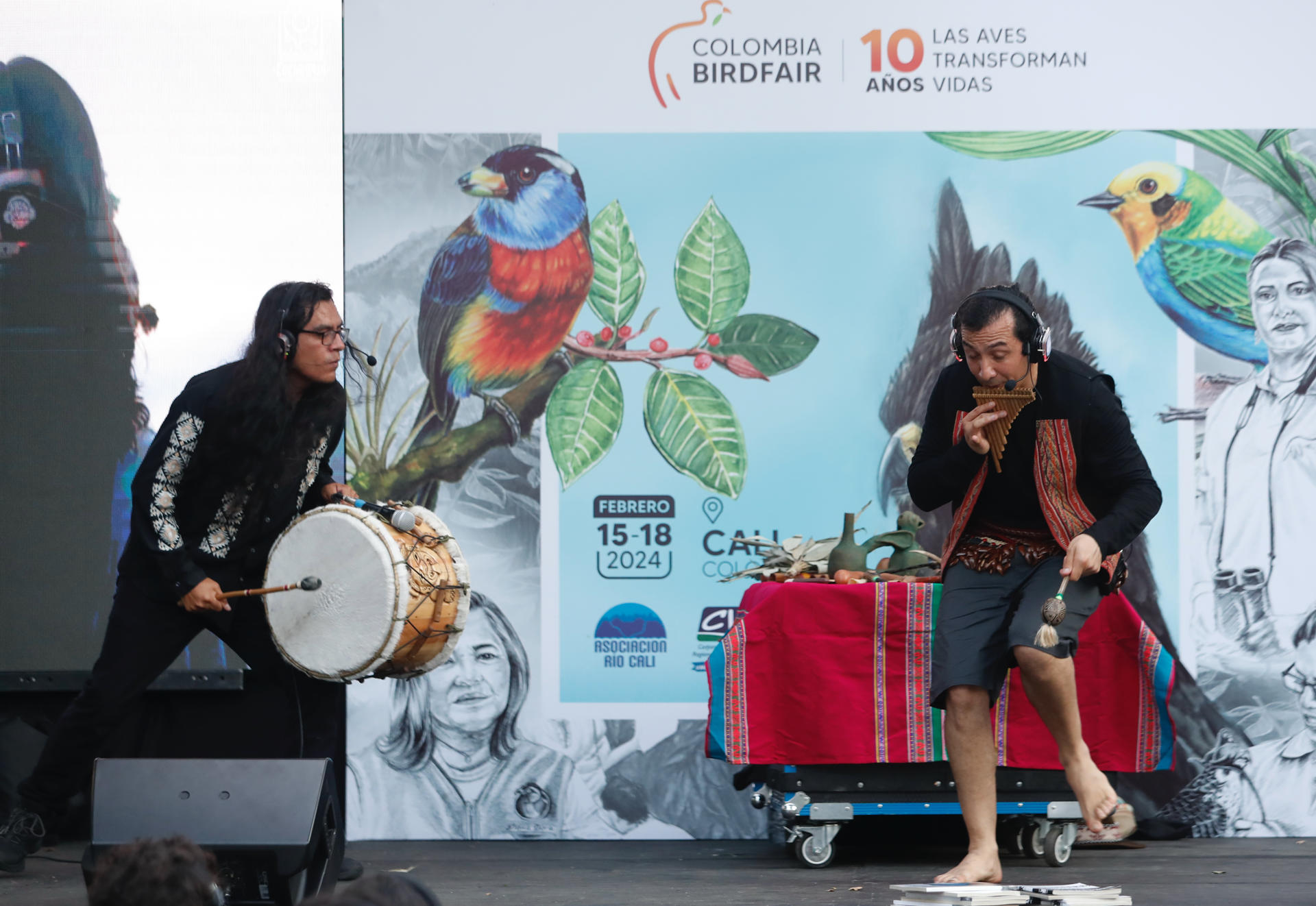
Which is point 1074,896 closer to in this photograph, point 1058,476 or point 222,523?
point 1058,476

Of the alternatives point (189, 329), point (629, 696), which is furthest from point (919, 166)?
point (189, 329)

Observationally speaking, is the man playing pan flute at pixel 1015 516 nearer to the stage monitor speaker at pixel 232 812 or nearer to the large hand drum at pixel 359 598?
the large hand drum at pixel 359 598

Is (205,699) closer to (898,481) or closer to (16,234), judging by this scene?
(16,234)

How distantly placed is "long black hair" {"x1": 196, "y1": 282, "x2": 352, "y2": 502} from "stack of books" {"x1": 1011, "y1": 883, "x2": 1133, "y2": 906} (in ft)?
7.80

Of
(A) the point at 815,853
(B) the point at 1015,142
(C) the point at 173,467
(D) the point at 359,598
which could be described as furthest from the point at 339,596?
(B) the point at 1015,142

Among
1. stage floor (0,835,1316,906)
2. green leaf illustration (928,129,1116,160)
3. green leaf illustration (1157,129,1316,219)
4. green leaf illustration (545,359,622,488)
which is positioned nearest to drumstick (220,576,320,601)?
stage floor (0,835,1316,906)

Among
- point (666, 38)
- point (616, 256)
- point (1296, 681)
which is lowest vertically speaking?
point (1296, 681)

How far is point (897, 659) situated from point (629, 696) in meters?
1.17

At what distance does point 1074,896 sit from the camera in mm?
3336

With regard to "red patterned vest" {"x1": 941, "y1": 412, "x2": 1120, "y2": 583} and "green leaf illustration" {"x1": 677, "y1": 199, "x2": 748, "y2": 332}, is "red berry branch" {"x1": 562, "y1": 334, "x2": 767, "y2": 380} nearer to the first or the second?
"green leaf illustration" {"x1": 677, "y1": 199, "x2": 748, "y2": 332}

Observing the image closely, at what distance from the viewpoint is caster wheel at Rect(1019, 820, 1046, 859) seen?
4.67m

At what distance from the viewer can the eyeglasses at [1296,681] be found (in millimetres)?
5199

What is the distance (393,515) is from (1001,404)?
1759 mm

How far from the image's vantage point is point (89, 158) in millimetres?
5316
